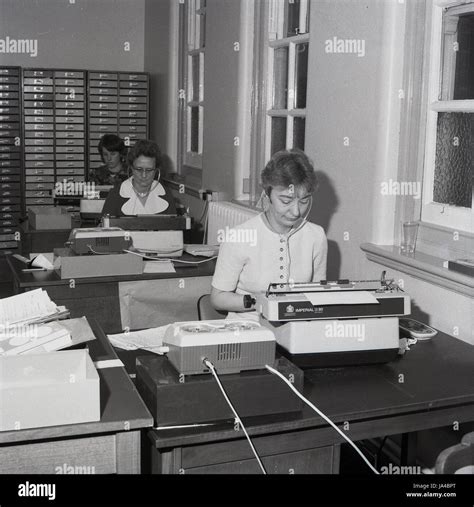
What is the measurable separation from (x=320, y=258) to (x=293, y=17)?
193cm

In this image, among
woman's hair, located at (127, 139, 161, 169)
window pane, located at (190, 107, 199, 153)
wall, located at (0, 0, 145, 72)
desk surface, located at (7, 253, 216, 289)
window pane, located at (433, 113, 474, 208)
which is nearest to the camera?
window pane, located at (433, 113, 474, 208)

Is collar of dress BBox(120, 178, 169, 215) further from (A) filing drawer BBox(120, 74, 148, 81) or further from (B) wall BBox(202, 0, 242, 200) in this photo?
(A) filing drawer BBox(120, 74, 148, 81)

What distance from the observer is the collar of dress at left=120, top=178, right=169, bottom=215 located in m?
4.70

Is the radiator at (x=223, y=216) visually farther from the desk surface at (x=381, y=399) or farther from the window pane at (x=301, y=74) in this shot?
the desk surface at (x=381, y=399)

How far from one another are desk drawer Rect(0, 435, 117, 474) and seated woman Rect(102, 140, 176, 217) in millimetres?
2993

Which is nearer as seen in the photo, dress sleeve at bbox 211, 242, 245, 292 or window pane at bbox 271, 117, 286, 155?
dress sleeve at bbox 211, 242, 245, 292

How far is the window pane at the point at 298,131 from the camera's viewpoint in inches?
163

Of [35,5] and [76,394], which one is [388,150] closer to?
[76,394]

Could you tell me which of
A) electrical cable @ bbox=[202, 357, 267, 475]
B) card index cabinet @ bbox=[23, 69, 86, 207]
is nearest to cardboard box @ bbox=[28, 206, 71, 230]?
card index cabinet @ bbox=[23, 69, 86, 207]

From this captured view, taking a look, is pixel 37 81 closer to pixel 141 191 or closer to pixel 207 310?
pixel 141 191
